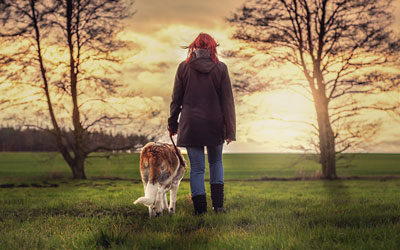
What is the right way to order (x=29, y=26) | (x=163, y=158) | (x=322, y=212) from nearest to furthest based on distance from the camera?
(x=163, y=158) < (x=322, y=212) < (x=29, y=26)

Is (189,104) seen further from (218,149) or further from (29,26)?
(29,26)

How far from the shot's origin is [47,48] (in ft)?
55.4

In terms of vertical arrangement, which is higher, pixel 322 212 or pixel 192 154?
pixel 192 154

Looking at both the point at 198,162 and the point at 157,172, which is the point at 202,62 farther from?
the point at 157,172

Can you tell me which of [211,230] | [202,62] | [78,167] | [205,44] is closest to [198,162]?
[211,230]

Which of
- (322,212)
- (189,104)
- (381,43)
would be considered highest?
(381,43)

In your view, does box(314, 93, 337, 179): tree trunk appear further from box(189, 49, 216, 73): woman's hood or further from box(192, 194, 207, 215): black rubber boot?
box(189, 49, 216, 73): woman's hood

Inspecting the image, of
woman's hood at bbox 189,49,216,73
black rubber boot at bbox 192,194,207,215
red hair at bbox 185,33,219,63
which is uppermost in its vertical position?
red hair at bbox 185,33,219,63

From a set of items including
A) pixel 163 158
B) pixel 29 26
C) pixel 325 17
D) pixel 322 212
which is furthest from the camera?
pixel 325 17

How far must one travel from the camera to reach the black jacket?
16.6 ft

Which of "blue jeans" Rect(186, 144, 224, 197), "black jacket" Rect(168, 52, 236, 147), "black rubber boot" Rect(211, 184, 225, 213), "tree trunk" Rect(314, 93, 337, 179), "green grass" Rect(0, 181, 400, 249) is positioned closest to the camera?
"green grass" Rect(0, 181, 400, 249)

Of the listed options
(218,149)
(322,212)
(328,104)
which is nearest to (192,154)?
(218,149)

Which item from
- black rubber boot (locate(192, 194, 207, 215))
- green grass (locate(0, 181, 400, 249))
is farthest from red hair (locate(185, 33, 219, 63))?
green grass (locate(0, 181, 400, 249))

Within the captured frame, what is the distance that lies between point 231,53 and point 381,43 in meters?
6.94
